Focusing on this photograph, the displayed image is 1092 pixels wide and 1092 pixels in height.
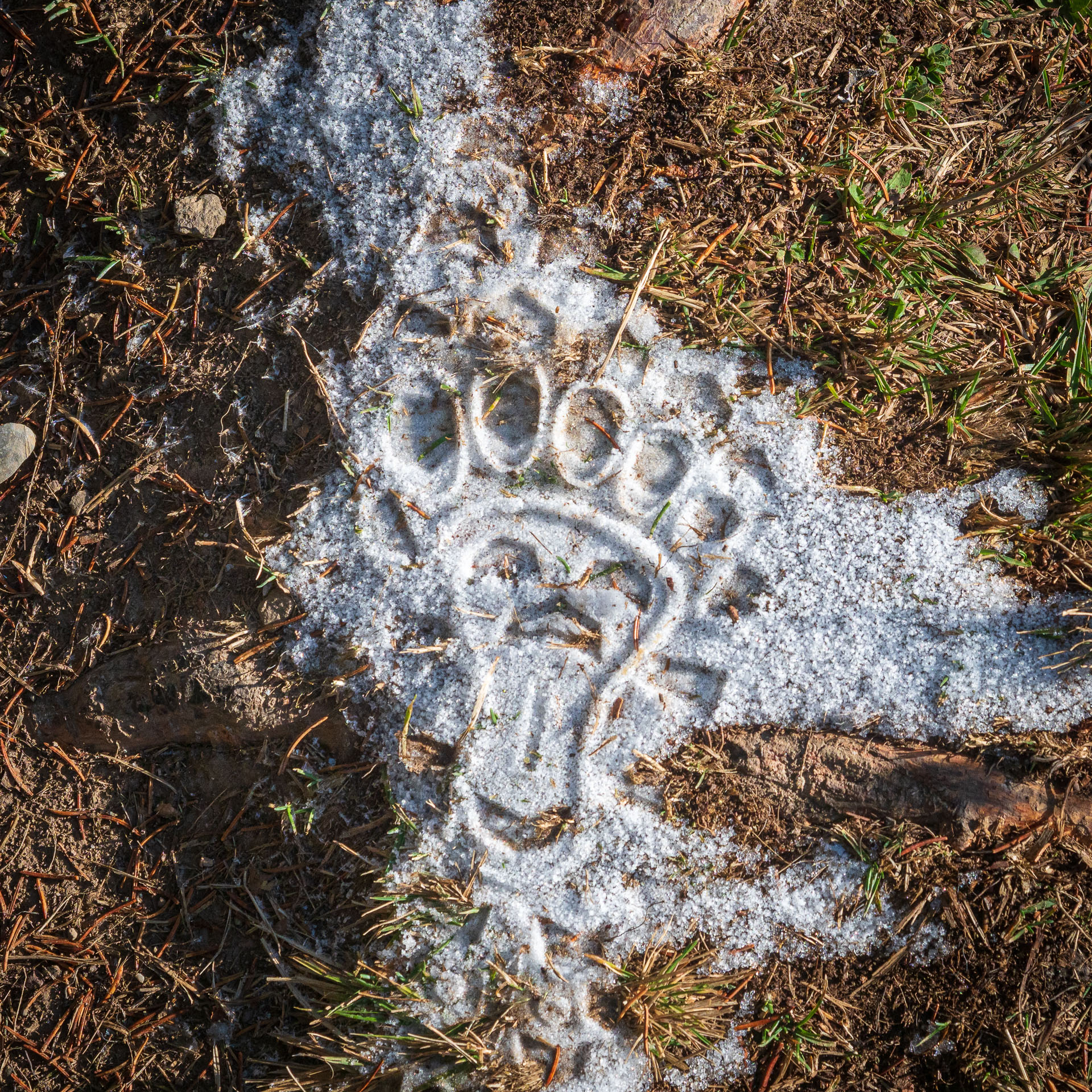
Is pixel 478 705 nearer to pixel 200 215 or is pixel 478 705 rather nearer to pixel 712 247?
pixel 712 247

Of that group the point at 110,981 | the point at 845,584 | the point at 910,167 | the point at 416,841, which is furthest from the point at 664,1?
the point at 110,981

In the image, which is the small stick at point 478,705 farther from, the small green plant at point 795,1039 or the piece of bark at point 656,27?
the piece of bark at point 656,27

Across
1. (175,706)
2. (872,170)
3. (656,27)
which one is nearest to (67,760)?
(175,706)

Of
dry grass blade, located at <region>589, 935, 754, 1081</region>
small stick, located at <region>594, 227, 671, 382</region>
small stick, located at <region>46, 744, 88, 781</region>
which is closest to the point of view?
dry grass blade, located at <region>589, 935, 754, 1081</region>

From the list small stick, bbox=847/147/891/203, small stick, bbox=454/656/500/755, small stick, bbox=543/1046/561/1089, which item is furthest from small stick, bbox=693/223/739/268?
small stick, bbox=543/1046/561/1089

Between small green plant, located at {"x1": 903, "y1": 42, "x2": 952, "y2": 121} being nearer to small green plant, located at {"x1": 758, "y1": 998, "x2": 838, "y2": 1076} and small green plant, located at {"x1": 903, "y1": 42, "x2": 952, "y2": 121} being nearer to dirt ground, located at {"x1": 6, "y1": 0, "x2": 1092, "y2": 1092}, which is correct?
dirt ground, located at {"x1": 6, "y1": 0, "x2": 1092, "y2": 1092}
